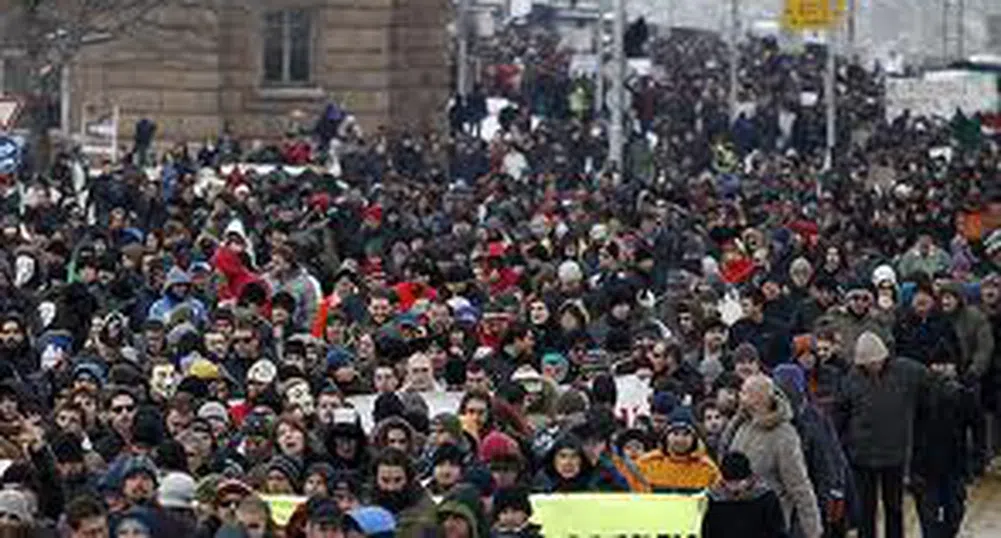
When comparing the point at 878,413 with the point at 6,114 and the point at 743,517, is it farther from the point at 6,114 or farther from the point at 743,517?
the point at 6,114

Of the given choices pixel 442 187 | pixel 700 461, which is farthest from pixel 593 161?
pixel 700 461

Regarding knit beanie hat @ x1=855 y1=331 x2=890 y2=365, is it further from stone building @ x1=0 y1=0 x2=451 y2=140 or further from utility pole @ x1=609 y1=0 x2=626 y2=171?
stone building @ x1=0 y1=0 x2=451 y2=140

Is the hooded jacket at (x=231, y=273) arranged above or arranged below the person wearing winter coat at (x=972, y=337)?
above

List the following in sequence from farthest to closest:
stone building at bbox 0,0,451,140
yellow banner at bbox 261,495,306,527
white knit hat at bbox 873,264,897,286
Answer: stone building at bbox 0,0,451,140 < white knit hat at bbox 873,264,897,286 < yellow banner at bbox 261,495,306,527

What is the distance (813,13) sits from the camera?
51.5 metres

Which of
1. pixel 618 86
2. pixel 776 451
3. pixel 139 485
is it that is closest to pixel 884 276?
pixel 776 451

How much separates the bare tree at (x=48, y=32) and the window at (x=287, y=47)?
5.22 metres

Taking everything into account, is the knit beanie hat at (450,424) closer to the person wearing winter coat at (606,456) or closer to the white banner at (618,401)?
the person wearing winter coat at (606,456)

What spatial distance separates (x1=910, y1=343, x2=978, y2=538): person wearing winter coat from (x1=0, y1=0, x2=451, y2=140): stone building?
29.1m

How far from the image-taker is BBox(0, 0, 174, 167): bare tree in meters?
43.5

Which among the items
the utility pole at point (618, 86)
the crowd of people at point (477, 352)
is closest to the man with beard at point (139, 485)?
the crowd of people at point (477, 352)

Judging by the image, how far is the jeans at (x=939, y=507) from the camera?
21000 mm

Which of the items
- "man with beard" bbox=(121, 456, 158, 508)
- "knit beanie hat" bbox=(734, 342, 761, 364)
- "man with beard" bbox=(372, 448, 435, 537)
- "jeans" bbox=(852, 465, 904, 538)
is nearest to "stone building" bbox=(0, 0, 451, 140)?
"jeans" bbox=(852, 465, 904, 538)

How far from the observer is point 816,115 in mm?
58875
